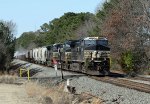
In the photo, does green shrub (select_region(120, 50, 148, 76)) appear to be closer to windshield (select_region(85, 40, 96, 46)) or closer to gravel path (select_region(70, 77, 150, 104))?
windshield (select_region(85, 40, 96, 46))

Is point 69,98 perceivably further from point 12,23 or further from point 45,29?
point 45,29

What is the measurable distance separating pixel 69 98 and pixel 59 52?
104 feet

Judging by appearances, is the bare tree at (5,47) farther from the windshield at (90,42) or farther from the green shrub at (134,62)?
the windshield at (90,42)

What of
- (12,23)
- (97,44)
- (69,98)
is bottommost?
(69,98)

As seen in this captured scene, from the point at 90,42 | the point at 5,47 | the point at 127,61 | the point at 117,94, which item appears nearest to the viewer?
the point at 117,94

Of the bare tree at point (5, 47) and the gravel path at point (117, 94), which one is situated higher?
the bare tree at point (5, 47)

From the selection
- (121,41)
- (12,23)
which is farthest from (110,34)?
(12,23)

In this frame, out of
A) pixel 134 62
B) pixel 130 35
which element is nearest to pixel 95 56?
pixel 134 62

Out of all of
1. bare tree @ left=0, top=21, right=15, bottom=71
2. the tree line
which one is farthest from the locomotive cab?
bare tree @ left=0, top=21, right=15, bottom=71

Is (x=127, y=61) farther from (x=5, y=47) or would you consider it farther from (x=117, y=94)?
(x=117, y=94)

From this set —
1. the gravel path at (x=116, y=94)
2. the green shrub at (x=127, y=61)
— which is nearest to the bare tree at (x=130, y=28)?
the green shrub at (x=127, y=61)

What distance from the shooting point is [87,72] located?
138ft

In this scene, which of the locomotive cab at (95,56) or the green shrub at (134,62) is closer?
the locomotive cab at (95,56)

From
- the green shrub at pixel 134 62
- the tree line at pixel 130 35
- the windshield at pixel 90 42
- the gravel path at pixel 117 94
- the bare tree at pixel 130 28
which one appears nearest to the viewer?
the gravel path at pixel 117 94
